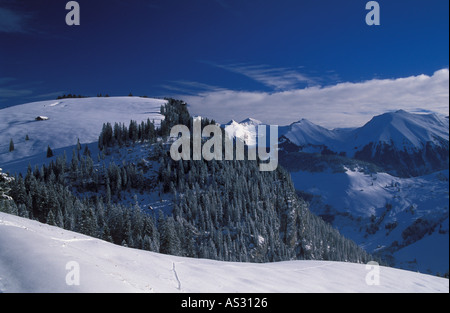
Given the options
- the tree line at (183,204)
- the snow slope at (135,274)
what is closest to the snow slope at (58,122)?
the tree line at (183,204)

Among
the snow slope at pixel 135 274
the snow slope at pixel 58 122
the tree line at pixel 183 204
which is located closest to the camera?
the snow slope at pixel 135 274

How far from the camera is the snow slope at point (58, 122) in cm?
12519

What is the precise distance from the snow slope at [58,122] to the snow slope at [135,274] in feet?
404

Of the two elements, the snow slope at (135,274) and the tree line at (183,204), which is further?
the tree line at (183,204)

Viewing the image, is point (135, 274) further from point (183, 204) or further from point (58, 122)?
point (58, 122)

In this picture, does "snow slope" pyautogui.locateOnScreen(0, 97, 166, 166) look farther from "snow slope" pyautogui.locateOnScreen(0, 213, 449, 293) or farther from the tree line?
"snow slope" pyautogui.locateOnScreen(0, 213, 449, 293)

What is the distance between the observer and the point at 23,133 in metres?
134

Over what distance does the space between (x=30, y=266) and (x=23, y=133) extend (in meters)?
152

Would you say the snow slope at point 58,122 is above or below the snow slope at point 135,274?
above

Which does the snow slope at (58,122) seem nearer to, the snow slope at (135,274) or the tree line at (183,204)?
the tree line at (183,204)

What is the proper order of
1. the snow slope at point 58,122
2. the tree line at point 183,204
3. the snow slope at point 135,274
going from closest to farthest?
the snow slope at point 135,274, the tree line at point 183,204, the snow slope at point 58,122

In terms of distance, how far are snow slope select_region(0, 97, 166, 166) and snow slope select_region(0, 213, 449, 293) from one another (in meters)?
123
